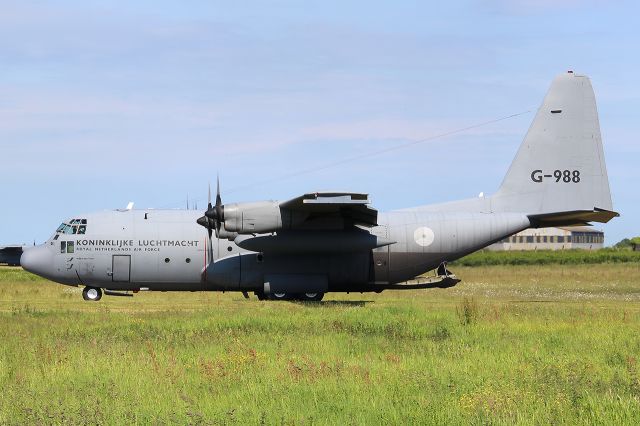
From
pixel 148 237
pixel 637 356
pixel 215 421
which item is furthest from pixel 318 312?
pixel 215 421

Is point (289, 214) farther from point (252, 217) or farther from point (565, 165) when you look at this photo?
point (565, 165)

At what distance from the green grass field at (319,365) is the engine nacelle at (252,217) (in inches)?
113

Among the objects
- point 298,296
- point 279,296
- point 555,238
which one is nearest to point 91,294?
point 279,296

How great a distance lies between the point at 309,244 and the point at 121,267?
7543 millimetres

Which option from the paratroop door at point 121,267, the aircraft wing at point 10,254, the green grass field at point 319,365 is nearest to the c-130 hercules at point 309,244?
the paratroop door at point 121,267

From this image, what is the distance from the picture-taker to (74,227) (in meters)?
33.9

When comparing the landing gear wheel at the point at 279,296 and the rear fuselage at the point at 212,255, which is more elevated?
the rear fuselage at the point at 212,255

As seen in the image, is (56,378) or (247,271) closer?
(56,378)

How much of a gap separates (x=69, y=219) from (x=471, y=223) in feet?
53.2

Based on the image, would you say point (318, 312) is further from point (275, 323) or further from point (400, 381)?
point (400, 381)

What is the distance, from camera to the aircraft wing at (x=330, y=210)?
1164 inches

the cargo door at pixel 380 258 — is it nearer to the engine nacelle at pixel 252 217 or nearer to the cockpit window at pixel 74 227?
the engine nacelle at pixel 252 217

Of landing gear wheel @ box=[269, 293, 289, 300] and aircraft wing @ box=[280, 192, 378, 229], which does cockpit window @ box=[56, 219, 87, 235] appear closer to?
landing gear wheel @ box=[269, 293, 289, 300]

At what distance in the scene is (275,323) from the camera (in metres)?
24.6
